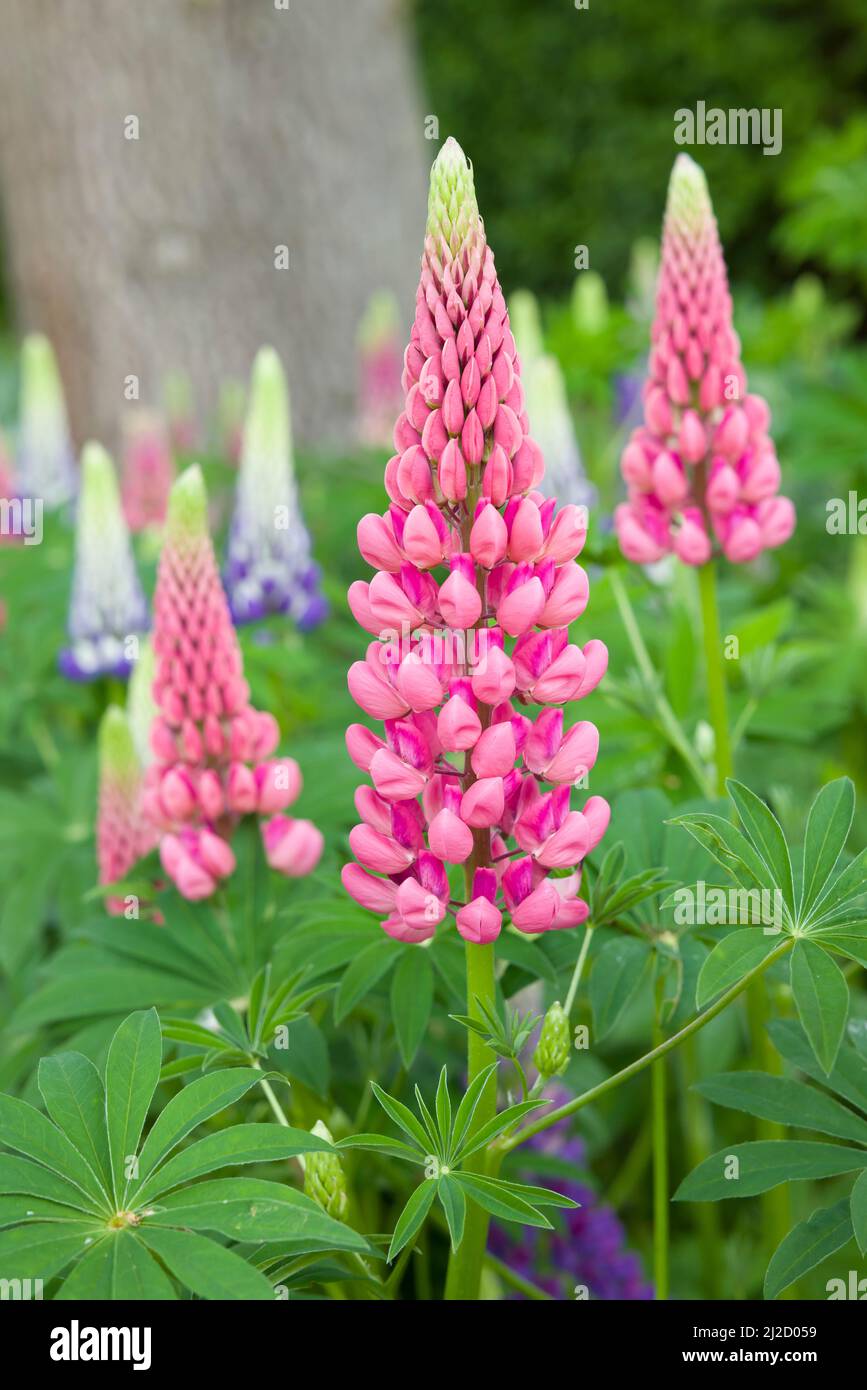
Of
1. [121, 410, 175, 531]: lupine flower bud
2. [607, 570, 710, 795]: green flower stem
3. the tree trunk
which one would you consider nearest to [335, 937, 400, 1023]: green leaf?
[607, 570, 710, 795]: green flower stem

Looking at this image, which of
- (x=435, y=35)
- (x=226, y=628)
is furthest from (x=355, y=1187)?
(x=435, y=35)

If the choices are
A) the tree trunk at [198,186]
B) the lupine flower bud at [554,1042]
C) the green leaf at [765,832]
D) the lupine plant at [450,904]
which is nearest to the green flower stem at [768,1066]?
the lupine plant at [450,904]

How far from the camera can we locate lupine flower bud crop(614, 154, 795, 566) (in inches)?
76.9

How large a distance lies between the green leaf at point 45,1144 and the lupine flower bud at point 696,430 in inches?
45.1

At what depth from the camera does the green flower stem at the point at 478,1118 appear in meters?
1.40

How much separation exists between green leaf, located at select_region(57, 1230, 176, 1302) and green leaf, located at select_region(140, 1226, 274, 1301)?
14 millimetres

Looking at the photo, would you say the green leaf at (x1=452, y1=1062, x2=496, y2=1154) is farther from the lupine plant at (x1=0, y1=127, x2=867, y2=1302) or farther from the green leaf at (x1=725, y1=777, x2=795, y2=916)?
the green leaf at (x1=725, y1=777, x2=795, y2=916)

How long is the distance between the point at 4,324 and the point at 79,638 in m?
12.8

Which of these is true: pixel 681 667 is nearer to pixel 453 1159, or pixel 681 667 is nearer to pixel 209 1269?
pixel 453 1159

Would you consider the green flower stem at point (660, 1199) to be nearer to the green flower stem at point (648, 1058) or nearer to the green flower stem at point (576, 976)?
the green flower stem at point (576, 976)

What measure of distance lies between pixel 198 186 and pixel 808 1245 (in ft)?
17.7

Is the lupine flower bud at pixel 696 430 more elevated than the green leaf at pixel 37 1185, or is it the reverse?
the lupine flower bud at pixel 696 430

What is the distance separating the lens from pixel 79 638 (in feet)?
9.05

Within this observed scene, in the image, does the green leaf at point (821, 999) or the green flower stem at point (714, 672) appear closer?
the green leaf at point (821, 999)
